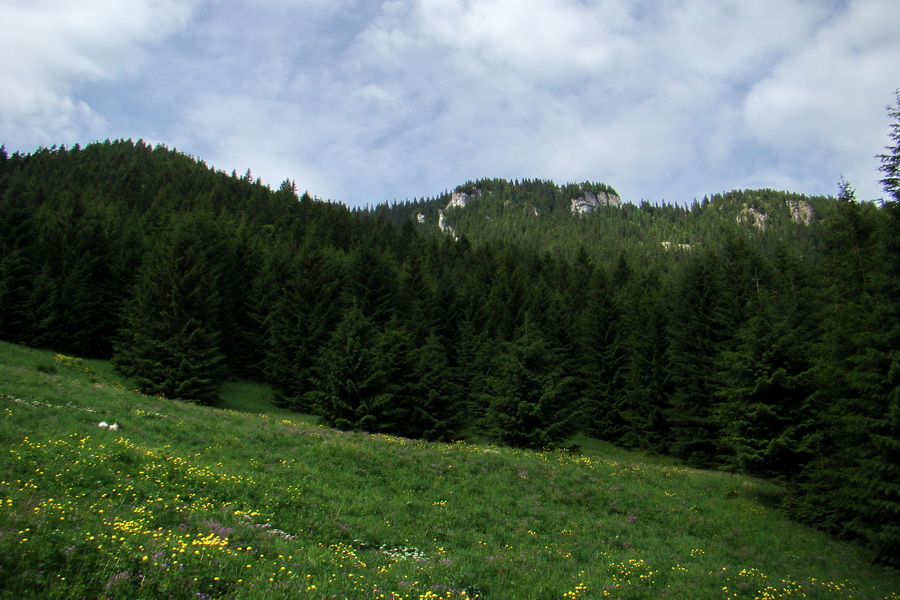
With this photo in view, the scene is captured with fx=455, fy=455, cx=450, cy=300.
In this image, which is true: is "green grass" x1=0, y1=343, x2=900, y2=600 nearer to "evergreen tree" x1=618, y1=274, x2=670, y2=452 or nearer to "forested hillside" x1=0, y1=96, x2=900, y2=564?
"forested hillside" x1=0, y1=96, x2=900, y2=564

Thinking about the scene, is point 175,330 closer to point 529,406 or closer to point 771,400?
point 529,406

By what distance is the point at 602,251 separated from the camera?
161 m

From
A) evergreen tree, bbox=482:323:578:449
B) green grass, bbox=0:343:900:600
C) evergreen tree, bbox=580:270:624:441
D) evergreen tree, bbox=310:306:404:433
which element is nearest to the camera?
green grass, bbox=0:343:900:600

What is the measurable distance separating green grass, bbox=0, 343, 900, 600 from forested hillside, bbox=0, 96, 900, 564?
4.78 meters

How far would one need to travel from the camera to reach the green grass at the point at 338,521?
7.19 meters

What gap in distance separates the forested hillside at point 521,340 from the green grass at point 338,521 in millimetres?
4781

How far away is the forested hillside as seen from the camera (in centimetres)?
1928

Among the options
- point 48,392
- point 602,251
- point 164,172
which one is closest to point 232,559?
point 48,392

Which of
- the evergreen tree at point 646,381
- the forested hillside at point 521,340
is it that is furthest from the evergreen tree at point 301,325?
the evergreen tree at point 646,381

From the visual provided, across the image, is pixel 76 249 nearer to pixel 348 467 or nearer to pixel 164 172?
pixel 348 467

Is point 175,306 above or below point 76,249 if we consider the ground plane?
below

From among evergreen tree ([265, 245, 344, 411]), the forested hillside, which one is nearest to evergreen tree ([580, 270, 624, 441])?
the forested hillside

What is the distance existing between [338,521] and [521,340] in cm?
2365

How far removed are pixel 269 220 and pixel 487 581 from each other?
9949 cm
